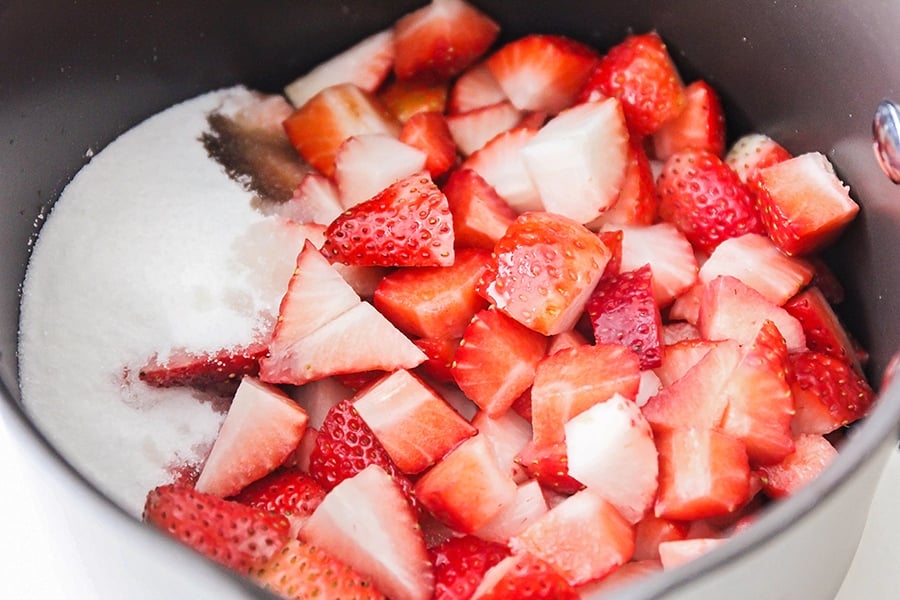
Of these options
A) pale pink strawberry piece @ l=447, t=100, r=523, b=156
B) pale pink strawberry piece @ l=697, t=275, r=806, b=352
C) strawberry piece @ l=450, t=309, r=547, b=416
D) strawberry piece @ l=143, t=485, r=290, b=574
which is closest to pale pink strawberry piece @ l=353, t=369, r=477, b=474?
strawberry piece @ l=450, t=309, r=547, b=416

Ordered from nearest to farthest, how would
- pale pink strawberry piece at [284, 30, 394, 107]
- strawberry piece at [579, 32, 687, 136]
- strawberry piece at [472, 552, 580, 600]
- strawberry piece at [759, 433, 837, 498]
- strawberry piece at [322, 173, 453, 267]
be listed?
strawberry piece at [472, 552, 580, 600] → strawberry piece at [759, 433, 837, 498] → strawberry piece at [322, 173, 453, 267] → strawberry piece at [579, 32, 687, 136] → pale pink strawberry piece at [284, 30, 394, 107]

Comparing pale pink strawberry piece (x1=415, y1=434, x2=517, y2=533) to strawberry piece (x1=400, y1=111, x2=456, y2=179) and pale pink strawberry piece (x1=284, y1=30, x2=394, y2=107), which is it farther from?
pale pink strawberry piece (x1=284, y1=30, x2=394, y2=107)

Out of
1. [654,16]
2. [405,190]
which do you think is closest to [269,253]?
[405,190]

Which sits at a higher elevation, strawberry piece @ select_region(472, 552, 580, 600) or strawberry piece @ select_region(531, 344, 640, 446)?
strawberry piece @ select_region(531, 344, 640, 446)

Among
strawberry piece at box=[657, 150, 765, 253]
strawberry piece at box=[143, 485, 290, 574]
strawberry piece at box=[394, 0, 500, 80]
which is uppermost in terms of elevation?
strawberry piece at box=[394, 0, 500, 80]


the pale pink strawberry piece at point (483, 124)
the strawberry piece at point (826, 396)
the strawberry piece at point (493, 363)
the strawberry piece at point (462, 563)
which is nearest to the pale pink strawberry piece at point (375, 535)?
the strawberry piece at point (462, 563)

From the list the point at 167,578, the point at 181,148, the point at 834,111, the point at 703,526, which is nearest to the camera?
the point at 167,578

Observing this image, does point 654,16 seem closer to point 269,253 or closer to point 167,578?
point 269,253

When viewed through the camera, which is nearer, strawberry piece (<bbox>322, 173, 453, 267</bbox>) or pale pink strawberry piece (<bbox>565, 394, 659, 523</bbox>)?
pale pink strawberry piece (<bbox>565, 394, 659, 523</bbox>)
